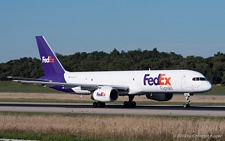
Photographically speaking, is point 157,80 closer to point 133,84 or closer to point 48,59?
point 133,84

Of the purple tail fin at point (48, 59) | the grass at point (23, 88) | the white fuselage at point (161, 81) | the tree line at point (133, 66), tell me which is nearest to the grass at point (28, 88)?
the grass at point (23, 88)

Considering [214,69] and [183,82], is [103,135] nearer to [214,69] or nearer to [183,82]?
[183,82]

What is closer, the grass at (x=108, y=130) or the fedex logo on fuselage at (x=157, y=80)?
Result: the grass at (x=108, y=130)

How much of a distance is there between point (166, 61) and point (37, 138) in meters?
101

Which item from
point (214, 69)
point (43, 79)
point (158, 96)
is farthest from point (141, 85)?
point (214, 69)

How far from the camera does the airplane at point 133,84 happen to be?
43.1 metres

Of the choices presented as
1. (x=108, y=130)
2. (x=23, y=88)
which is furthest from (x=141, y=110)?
(x=23, y=88)

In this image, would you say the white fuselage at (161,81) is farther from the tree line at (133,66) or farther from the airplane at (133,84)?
the tree line at (133,66)

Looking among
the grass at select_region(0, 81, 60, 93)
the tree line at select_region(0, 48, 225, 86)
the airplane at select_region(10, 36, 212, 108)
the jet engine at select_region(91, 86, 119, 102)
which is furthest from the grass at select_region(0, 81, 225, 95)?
the jet engine at select_region(91, 86, 119, 102)

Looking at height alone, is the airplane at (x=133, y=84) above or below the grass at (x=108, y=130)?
above

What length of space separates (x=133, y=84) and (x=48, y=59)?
40.0ft

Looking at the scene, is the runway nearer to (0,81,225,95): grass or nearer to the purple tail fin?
the purple tail fin

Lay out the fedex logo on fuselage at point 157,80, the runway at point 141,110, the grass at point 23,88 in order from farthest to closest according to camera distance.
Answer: the grass at point 23,88 < the fedex logo on fuselage at point 157,80 < the runway at point 141,110

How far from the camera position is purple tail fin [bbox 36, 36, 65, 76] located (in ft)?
175
